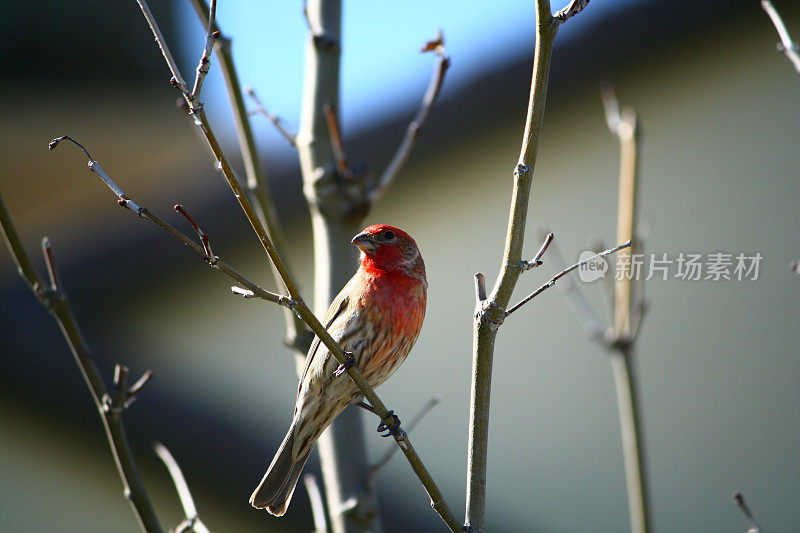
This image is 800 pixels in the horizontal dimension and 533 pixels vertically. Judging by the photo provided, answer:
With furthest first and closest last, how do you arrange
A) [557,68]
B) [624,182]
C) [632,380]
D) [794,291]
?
[557,68], [794,291], [624,182], [632,380]

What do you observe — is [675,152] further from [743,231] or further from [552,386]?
[552,386]

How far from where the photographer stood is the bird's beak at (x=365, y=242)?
3.73m

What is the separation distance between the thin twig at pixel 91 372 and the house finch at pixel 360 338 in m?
0.83

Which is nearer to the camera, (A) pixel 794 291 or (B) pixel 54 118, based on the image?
(A) pixel 794 291

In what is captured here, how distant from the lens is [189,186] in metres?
7.20

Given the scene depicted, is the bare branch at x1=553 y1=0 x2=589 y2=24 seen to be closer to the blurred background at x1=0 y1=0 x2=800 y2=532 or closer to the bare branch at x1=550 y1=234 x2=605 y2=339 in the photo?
the bare branch at x1=550 y1=234 x2=605 y2=339

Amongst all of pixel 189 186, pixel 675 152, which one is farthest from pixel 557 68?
pixel 189 186

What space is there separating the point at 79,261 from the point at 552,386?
399 centimetres

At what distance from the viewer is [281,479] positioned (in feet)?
12.5

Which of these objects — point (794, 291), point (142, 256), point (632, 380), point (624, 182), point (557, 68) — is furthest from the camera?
point (557, 68)
